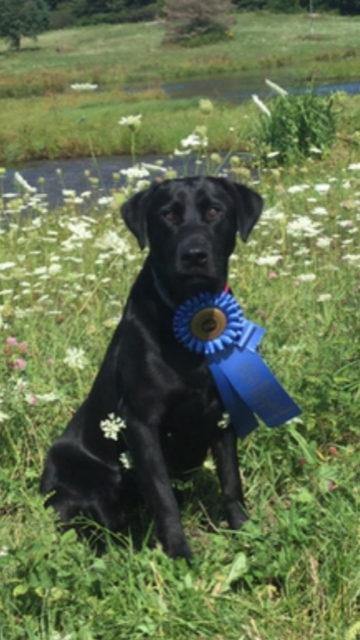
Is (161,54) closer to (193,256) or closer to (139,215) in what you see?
(139,215)

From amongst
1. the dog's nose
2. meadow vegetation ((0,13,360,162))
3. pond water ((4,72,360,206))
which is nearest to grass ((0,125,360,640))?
the dog's nose

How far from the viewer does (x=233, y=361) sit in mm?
3047

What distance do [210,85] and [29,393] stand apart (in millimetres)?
36367

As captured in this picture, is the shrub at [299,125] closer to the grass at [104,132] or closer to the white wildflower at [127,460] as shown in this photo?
the grass at [104,132]

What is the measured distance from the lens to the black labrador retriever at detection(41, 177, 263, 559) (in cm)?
296

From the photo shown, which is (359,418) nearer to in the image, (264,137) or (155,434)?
(155,434)

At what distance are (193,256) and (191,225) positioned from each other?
169mm

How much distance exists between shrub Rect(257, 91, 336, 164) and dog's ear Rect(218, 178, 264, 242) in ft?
27.4

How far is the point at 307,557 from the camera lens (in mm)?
2576

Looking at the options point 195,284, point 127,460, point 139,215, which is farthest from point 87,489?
point 139,215

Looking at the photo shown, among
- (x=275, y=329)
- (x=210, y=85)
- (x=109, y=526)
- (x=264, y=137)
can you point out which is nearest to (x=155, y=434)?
(x=109, y=526)

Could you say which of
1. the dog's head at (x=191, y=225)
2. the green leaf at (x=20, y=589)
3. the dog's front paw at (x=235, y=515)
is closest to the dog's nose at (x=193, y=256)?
the dog's head at (x=191, y=225)

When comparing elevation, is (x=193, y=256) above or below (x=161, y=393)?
above

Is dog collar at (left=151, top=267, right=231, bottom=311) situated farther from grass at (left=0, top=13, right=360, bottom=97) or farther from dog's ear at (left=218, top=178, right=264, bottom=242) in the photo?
grass at (left=0, top=13, right=360, bottom=97)
